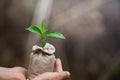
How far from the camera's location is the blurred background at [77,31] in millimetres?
2156

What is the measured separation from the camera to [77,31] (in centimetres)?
217

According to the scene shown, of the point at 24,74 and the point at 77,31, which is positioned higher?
the point at 77,31

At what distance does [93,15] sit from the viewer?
216 cm

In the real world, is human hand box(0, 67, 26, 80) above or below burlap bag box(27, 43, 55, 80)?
below

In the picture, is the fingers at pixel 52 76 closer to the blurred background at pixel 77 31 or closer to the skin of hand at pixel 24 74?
the skin of hand at pixel 24 74

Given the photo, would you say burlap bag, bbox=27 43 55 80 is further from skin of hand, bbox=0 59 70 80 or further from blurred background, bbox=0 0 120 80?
blurred background, bbox=0 0 120 80

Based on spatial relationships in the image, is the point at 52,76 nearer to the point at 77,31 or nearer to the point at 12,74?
the point at 12,74

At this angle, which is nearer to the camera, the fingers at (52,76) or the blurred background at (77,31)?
the fingers at (52,76)

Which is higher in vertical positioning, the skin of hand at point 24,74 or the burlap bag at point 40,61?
the burlap bag at point 40,61

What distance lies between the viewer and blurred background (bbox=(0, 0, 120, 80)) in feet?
7.07

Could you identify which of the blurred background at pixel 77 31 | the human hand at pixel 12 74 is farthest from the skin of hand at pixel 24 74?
the blurred background at pixel 77 31

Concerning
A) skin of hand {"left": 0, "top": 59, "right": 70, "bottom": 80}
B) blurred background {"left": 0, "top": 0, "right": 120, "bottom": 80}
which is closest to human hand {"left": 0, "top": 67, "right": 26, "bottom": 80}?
skin of hand {"left": 0, "top": 59, "right": 70, "bottom": 80}

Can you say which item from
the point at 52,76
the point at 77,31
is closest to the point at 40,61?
the point at 52,76

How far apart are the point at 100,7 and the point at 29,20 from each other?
52cm
